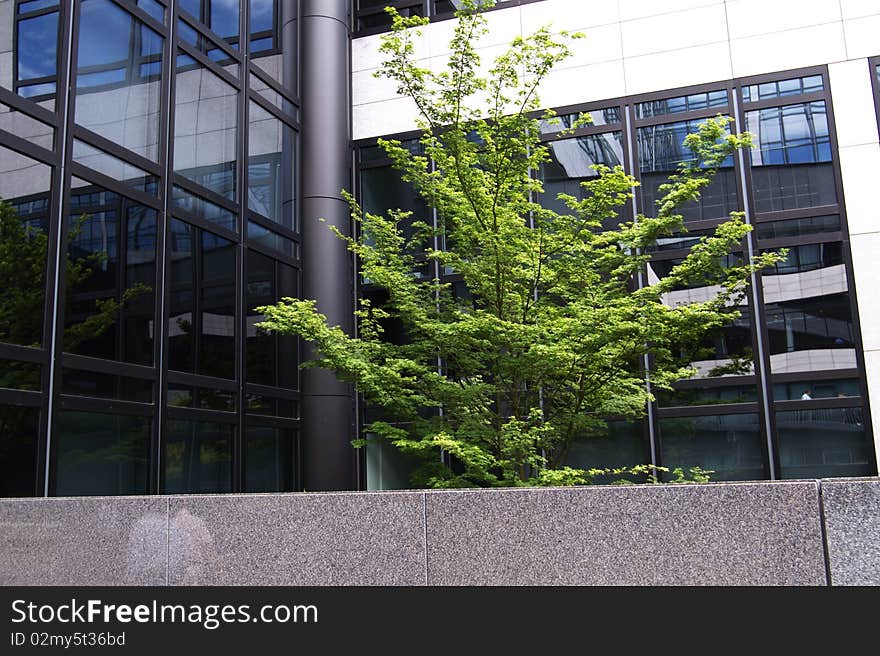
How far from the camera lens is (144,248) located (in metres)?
14.0

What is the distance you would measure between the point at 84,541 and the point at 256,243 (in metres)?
10.6

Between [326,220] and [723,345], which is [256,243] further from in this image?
[723,345]

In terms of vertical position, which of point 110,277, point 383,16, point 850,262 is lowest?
point 110,277

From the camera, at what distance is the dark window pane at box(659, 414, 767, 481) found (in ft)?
54.6

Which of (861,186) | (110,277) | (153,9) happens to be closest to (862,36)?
(861,186)

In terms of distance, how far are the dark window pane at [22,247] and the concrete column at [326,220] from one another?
22.1 feet

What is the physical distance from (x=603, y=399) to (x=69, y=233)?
7870mm

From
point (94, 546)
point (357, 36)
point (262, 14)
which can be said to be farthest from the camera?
point (357, 36)

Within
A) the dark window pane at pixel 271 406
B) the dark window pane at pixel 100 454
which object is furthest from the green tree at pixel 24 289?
the dark window pane at pixel 271 406

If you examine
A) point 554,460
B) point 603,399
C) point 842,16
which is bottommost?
point 554,460

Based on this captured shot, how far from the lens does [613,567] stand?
5969 millimetres

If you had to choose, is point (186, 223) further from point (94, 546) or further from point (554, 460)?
point (94, 546)
